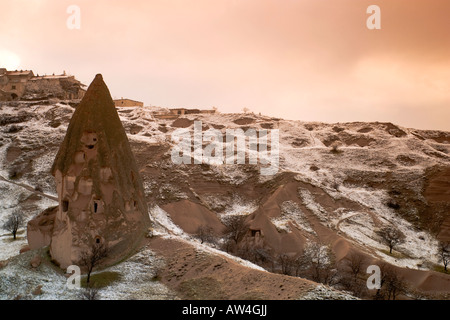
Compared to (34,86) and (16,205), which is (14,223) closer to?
(16,205)

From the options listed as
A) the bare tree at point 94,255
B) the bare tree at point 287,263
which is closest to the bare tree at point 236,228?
the bare tree at point 287,263

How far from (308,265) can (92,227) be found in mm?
23277

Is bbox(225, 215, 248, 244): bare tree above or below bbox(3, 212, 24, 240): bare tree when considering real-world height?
below

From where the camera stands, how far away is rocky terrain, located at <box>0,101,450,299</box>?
23.8 m

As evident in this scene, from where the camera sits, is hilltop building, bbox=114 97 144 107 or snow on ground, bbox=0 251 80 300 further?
hilltop building, bbox=114 97 144 107

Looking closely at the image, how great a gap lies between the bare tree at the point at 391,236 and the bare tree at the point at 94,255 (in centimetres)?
3483

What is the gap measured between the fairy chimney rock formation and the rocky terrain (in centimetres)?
160

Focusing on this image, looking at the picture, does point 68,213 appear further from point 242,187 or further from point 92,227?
point 242,187

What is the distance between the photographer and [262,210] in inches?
1946

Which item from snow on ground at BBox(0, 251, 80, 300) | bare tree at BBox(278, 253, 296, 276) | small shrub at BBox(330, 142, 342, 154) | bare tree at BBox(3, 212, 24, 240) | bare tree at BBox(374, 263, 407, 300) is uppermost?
small shrub at BBox(330, 142, 342, 154)

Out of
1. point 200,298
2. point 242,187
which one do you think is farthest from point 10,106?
point 200,298

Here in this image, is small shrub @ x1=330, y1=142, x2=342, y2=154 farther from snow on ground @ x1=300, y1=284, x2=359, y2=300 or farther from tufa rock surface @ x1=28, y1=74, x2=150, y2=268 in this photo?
snow on ground @ x1=300, y1=284, x2=359, y2=300

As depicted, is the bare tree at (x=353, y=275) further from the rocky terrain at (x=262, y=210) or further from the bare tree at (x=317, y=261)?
the bare tree at (x=317, y=261)

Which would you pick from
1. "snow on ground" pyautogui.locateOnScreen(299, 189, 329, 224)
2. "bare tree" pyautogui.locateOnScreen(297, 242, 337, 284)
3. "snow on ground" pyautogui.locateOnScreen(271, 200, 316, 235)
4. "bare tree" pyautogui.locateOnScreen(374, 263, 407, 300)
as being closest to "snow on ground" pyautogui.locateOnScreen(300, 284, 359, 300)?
"bare tree" pyautogui.locateOnScreen(374, 263, 407, 300)
